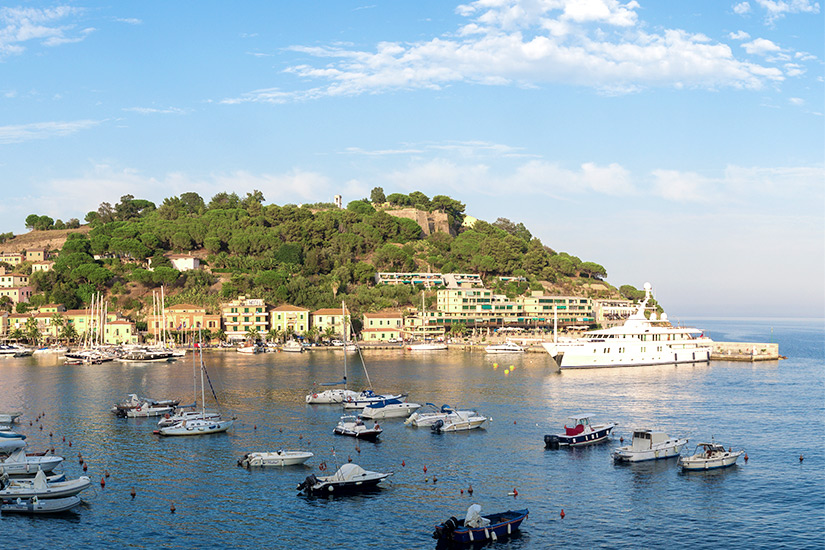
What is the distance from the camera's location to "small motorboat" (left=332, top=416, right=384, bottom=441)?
53.1 metres

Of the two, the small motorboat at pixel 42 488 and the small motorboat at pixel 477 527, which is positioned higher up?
the small motorboat at pixel 42 488

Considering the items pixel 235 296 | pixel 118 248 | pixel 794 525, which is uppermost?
pixel 118 248

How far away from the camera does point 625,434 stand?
54.4 meters

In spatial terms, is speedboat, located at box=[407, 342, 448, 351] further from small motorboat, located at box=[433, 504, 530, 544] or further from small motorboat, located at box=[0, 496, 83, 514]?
small motorboat, located at box=[433, 504, 530, 544]

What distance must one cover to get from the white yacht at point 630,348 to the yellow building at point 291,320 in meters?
54.5

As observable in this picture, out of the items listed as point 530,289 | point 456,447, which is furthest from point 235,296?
point 456,447

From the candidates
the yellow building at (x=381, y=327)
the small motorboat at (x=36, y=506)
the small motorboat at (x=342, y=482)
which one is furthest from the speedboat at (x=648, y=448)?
the yellow building at (x=381, y=327)

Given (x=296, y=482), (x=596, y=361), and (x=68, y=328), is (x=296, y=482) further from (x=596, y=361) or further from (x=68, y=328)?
(x=68, y=328)

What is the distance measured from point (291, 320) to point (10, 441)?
Result: 91.4 m

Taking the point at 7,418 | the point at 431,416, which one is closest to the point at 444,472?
the point at 431,416

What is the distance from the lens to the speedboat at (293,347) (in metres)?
128

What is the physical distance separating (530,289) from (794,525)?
14055cm

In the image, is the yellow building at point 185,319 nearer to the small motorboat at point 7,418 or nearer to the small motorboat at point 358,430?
the small motorboat at point 7,418

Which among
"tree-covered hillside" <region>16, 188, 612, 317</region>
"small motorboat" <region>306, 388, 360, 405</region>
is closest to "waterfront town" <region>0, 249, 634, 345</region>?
"tree-covered hillside" <region>16, 188, 612, 317</region>
